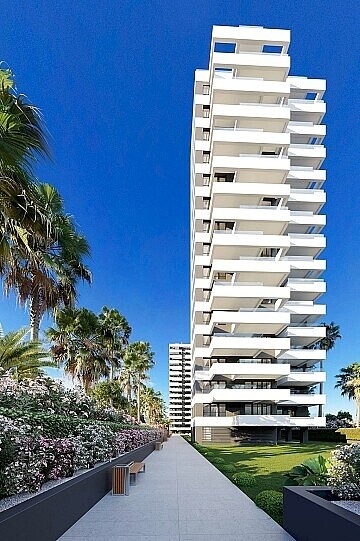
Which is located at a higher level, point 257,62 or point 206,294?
point 257,62

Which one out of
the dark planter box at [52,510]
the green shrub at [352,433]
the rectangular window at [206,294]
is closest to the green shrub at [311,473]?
the dark planter box at [52,510]

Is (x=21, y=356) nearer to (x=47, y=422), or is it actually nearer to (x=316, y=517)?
(x=47, y=422)

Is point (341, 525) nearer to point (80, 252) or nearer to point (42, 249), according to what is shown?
point (42, 249)

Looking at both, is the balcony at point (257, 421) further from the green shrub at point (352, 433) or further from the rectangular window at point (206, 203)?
the rectangular window at point (206, 203)

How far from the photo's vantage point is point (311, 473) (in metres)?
8.57

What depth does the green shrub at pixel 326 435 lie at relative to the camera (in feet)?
146

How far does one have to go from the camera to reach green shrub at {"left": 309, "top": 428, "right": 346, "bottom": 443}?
146ft

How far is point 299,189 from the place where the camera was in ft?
156

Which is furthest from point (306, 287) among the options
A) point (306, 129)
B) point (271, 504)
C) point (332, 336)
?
point (271, 504)

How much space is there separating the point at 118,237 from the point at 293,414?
81.2 feet

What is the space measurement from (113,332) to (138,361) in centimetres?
1727

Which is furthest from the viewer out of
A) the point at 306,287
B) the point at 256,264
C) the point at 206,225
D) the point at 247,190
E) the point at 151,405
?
the point at 151,405

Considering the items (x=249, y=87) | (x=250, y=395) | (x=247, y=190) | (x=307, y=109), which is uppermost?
(x=307, y=109)

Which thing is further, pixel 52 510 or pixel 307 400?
pixel 307 400
